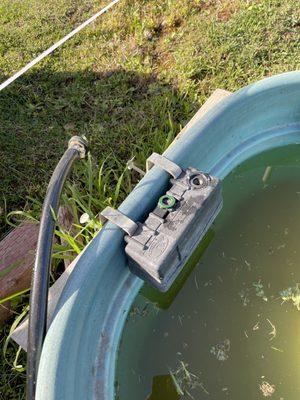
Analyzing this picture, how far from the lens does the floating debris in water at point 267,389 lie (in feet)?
5.34

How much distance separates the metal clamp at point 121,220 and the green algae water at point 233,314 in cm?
33

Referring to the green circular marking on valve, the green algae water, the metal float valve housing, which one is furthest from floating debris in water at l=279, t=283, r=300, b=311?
the green circular marking on valve

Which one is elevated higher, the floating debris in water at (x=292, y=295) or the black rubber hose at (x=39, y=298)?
the floating debris in water at (x=292, y=295)

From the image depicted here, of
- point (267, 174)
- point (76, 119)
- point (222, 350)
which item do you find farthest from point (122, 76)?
point (222, 350)

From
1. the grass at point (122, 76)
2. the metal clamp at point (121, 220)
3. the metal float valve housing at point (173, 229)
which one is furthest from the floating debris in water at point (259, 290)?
the grass at point (122, 76)

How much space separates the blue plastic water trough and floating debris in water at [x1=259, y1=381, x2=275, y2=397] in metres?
0.53

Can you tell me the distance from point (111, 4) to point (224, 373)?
2.48 meters

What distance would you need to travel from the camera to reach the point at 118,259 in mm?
1552

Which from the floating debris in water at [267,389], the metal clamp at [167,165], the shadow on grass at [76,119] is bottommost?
the floating debris in water at [267,389]

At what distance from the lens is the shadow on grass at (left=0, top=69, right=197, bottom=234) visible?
250 cm

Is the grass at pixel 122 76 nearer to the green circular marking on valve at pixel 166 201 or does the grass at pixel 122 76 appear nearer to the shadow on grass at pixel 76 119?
the shadow on grass at pixel 76 119

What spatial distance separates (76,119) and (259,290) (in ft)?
4.85

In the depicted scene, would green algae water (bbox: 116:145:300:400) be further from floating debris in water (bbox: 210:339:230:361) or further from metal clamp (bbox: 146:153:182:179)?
metal clamp (bbox: 146:153:182:179)

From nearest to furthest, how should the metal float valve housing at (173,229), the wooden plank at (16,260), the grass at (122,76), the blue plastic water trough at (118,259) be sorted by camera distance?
1. the blue plastic water trough at (118,259)
2. the metal float valve housing at (173,229)
3. the wooden plank at (16,260)
4. the grass at (122,76)
